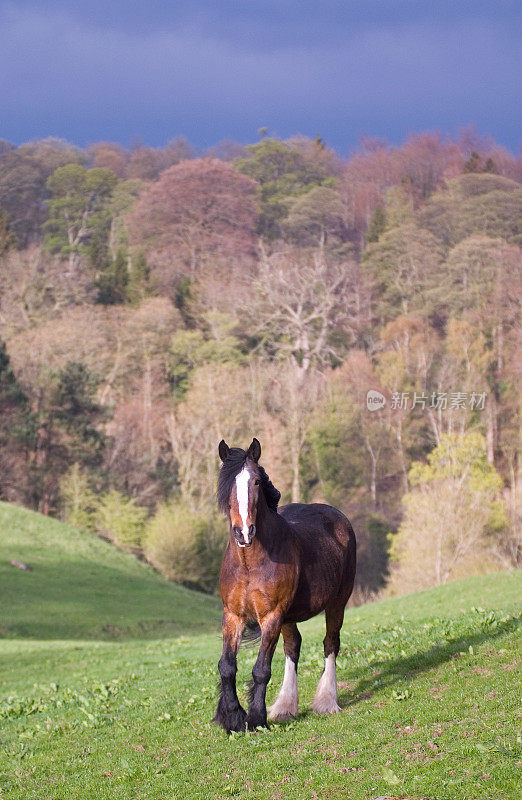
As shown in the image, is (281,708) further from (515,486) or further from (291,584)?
(515,486)

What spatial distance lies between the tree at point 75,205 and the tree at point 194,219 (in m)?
7.17

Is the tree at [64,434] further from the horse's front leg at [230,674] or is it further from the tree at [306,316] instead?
the horse's front leg at [230,674]

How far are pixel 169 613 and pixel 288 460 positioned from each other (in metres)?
30.4

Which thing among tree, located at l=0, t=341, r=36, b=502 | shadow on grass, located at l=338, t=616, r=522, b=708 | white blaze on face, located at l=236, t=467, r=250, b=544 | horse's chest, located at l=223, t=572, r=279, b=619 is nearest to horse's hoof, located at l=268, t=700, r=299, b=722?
shadow on grass, located at l=338, t=616, r=522, b=708

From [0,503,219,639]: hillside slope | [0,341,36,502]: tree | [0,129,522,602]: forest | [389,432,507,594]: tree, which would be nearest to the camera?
[0,503,219,639]: hillside slope

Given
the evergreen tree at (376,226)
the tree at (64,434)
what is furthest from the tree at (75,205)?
the tree at (64,434)

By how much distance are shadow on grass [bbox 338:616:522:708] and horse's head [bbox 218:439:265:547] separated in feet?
9.05

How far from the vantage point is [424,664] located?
11938 millimetres

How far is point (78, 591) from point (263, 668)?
33854 millimetres

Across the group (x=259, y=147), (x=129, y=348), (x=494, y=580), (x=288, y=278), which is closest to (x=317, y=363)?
(x=288, y=278)

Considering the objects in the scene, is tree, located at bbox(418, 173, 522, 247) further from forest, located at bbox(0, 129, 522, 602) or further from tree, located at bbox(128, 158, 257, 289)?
tree, located at bbox(128, 158, 257, 289)

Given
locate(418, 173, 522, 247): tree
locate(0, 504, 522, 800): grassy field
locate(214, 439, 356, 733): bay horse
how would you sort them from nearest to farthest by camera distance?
locate(0, 504, 522, 800): grassy field < locate(214, 439, 356, 733): bay horse < locate(418, 173, 522, 247): tree

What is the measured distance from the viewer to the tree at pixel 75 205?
123 meters

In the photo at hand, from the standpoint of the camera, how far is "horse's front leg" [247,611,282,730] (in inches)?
377
